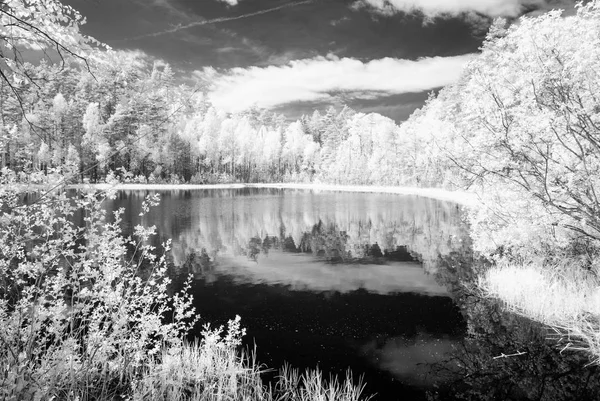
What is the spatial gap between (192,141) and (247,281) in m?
67.9

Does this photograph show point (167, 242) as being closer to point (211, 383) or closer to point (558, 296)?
point (211, 383)

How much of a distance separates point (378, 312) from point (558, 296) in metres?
5.39

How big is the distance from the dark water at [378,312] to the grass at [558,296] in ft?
1.94

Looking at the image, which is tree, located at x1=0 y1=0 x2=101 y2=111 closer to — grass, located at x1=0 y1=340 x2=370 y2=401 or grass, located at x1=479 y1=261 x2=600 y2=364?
grass, located at x1=0 y1=340 x2=370 y2=401

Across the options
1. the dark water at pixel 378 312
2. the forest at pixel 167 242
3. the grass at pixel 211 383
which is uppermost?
the forest at pixel 167 242

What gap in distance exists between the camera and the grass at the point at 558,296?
388 inches

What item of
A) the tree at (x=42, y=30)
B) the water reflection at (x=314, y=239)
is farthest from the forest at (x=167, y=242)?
the water reflection at (x=314, y=239)

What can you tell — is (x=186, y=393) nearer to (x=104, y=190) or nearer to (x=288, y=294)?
(x=104, y=190)

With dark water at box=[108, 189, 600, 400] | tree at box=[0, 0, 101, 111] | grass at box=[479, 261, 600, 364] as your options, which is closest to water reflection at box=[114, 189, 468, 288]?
dark water at box=[108, 189, 600, 400]

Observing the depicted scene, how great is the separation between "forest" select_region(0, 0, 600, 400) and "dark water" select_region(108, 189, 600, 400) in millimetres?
976

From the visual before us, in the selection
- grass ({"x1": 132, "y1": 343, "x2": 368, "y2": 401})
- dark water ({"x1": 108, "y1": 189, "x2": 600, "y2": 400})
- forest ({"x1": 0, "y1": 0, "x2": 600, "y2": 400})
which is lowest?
dark water ({"x1": 108, "y1": 189, "x2": 600, "y2": 400})

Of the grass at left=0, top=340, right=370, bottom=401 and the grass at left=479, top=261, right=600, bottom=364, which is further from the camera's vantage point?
the grass at left=479, top=261, right=600, bottom=364

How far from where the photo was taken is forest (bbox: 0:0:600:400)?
4152 mm

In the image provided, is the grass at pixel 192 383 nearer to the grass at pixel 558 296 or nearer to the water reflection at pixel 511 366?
the water reflection at pixel 511 366
